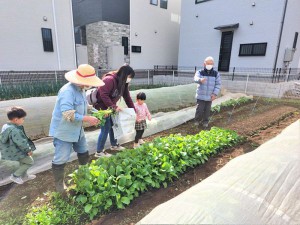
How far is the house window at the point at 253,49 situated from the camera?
10.0 m

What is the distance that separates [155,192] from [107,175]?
626mm

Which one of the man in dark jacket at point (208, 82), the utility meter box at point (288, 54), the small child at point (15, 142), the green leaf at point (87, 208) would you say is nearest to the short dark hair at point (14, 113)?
the small child at point (15, 142)

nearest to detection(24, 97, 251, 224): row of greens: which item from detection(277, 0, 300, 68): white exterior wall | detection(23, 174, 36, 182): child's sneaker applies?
detection(23, 174, 36, 182): child's sneaker

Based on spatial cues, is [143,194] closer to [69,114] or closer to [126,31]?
[69,114]

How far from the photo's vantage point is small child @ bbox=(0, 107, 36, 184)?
94.3 inches

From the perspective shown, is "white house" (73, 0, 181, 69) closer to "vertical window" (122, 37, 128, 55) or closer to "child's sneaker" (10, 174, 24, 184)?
"vertical window" (122, 37, 128, 55)

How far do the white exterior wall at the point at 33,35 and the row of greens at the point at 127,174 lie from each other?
8.91m

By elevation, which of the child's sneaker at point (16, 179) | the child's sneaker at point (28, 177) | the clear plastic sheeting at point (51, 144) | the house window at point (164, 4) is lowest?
the child's sneaker at point (28, 177)

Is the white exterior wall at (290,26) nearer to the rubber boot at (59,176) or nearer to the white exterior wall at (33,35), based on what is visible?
the white exterior wall at (33,35)

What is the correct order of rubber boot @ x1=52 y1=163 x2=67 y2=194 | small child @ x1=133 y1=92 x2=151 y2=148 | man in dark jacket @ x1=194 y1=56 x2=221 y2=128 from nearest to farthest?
rubber boot @ x1=52 y1=163 x2=67 y2=194, small child @ x1=133 y1=92 x2=151 y2=148, man in dark jacket @ x1=194 y1=56 x2=221 y2=128

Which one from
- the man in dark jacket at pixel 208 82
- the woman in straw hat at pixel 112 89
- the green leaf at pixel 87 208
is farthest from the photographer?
the man in dark jacket at pixel 208 82

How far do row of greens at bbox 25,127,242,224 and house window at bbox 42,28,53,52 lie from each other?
929 centimetres

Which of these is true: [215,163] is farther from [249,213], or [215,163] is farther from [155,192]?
[249,213]

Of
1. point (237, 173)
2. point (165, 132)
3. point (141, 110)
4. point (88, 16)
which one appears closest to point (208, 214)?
point (237, 173)
